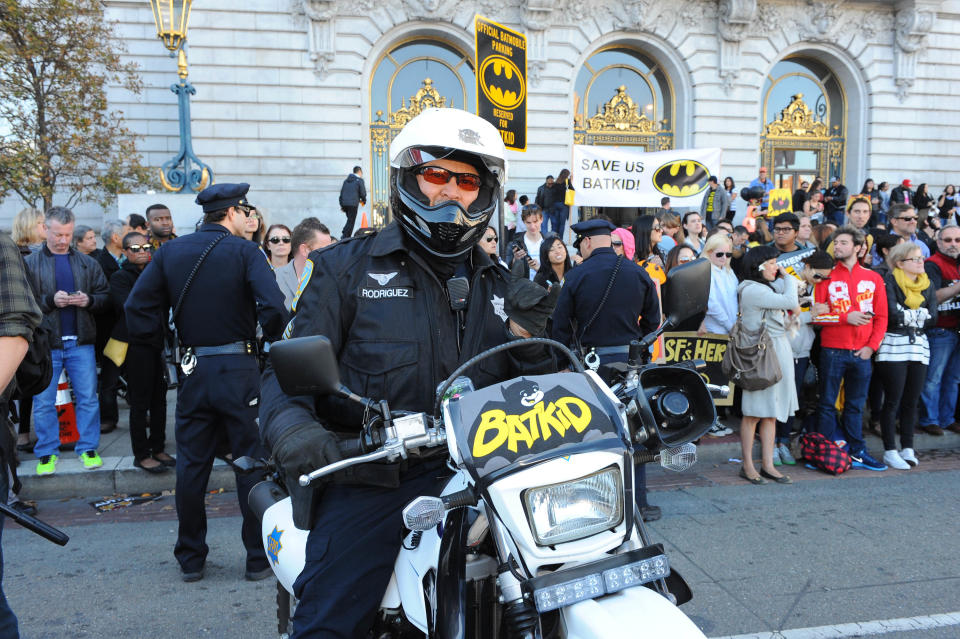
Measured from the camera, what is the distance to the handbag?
581 cm

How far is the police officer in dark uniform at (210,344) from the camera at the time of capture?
4.14 m

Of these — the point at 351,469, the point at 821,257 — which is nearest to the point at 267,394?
the point at 351,469

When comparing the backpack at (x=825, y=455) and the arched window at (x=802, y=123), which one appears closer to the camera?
the backpack at (x=825, y=455)

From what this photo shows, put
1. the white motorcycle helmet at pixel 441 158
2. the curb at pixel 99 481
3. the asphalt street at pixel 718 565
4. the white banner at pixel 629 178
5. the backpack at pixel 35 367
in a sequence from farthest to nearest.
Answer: the white banner at pixel 629 178 < the curb at pixel 99 481 < the asphalt street at pixel 718 565 < the backpack at pixel 35 367 < the white motorcycle helmet at pixel 441 158

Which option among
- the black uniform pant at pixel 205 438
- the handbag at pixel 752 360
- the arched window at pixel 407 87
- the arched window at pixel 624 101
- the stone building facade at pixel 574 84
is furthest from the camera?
the arched window at pixel 624 101

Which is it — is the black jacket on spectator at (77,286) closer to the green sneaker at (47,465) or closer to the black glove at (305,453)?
the green sneaker at (47,465)

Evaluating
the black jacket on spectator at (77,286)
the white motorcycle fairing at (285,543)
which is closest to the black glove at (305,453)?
the white motorcycle fairing at (285,543)

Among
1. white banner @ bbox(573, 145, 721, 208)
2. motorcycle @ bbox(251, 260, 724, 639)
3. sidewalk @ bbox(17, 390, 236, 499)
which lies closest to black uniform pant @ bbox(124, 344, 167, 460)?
sidewalk @ bbox(17, 390, 236, 499)

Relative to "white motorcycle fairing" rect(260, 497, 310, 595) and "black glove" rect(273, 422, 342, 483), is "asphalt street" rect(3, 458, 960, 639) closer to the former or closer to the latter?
"white motorcycle fairing" rect(260, 497, 310, 595)

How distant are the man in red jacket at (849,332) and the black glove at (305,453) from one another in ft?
19.0

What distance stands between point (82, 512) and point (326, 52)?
14053 mm

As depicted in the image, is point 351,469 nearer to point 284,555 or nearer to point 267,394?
point 267,394

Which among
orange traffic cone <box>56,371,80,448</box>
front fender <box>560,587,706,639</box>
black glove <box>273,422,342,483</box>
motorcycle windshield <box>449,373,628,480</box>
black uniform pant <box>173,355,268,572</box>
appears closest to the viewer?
front fender <box>560,587,706,639</box>

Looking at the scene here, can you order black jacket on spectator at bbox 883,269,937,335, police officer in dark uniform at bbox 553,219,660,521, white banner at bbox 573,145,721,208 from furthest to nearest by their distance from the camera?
white banner at bbox 573,145,721,208, black jacket on spectator at bbox 883,269,937,335, police officer in dark uniform at bbox 553,219,660,521
